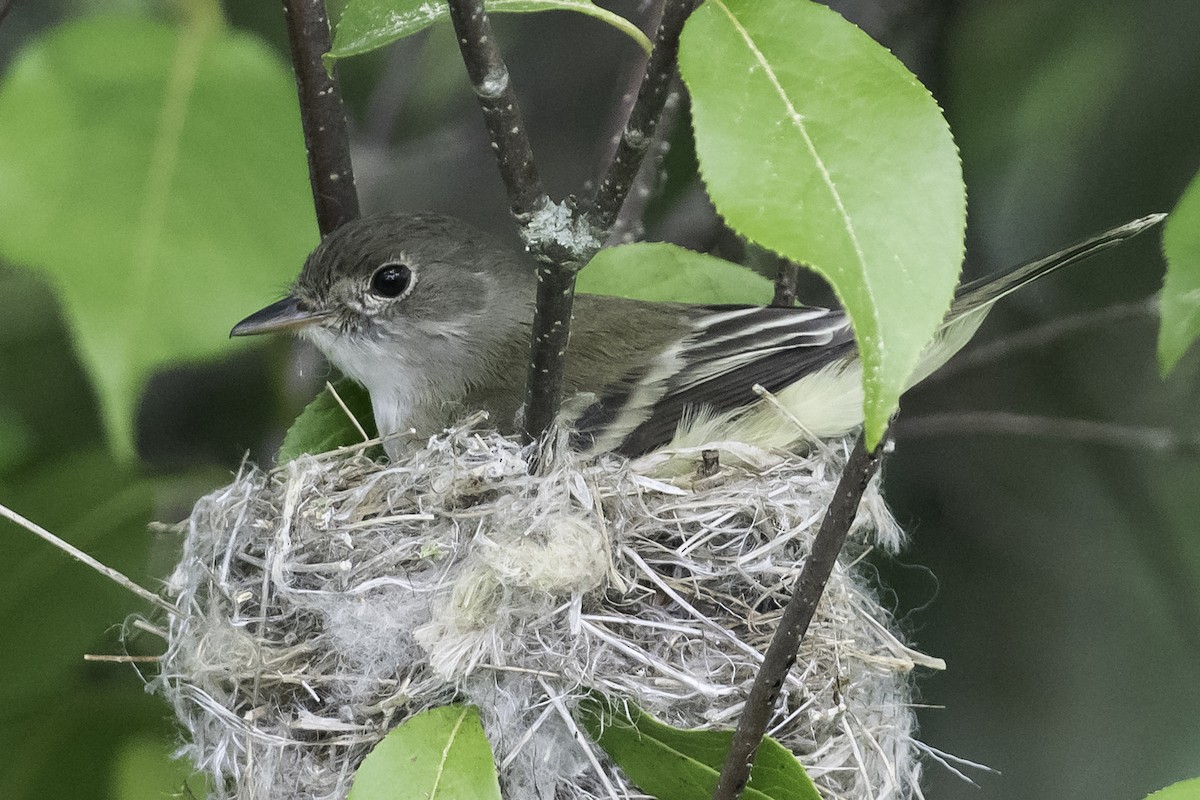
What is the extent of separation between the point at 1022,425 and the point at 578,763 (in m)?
1.61

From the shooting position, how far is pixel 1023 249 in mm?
3223

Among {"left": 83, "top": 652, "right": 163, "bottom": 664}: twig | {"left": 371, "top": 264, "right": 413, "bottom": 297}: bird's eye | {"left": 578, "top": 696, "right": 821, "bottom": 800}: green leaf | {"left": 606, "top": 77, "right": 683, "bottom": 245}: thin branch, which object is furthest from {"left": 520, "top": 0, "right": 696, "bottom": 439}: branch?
{"left": 606, "top": 77, "right": 683, "bottom": 245}: thin branch

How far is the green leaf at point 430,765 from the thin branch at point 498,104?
71 cm

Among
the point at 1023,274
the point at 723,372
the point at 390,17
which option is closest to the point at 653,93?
the point at 390,17

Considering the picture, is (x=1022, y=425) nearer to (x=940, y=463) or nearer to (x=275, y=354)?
(x=940, y=463)

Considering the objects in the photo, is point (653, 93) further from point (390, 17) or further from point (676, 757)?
point (676, 757)

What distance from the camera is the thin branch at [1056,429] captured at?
291 cm

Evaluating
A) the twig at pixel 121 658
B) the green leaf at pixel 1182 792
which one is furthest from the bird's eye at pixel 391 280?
the green leaf at pixel 1182 792

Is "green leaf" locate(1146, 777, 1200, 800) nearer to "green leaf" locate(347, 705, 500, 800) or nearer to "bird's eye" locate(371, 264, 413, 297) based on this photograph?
"green leaf" locate(347, 705, 500, 800)

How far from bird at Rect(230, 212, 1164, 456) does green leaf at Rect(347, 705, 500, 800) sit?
651mm

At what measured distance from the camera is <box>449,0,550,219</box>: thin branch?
50.1 inches

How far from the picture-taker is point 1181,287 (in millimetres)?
1817

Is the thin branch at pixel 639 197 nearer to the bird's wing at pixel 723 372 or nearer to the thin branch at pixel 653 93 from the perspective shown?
the bird's wing at pixel 723 372

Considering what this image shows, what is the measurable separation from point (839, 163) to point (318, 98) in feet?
3.90
